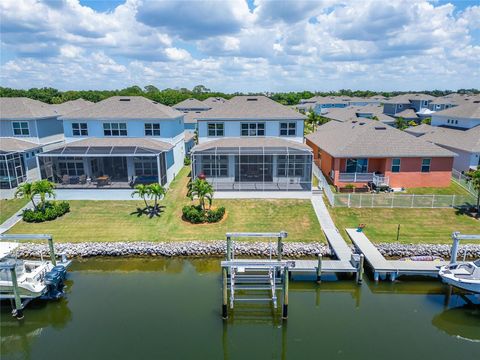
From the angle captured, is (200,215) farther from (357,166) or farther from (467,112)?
(467,112)

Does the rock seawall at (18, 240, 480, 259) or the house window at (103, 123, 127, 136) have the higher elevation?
the house window at (103, 123, 127, 136)

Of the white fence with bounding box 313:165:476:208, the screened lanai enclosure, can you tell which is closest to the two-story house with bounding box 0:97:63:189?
the screened lanai enclosure

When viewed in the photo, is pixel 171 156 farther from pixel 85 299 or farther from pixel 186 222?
pixel 85 299

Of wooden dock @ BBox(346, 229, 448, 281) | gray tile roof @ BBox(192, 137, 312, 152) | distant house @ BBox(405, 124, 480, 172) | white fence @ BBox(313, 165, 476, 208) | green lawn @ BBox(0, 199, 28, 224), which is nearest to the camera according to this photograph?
wooden dock @ BBox(346, 229, 448, 281)

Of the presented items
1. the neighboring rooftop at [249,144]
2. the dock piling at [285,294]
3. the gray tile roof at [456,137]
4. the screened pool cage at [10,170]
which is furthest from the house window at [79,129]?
the gray tile roof at [456,137]

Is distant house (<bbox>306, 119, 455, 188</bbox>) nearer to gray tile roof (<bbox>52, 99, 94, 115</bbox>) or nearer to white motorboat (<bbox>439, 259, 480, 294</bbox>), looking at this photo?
white motorboat (<bbox>439, 259, 480, 294</bbox>)

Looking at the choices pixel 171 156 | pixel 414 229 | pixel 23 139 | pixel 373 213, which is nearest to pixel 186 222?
pixel 171 156

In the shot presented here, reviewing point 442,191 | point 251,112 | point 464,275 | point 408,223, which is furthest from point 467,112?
point 464,275
